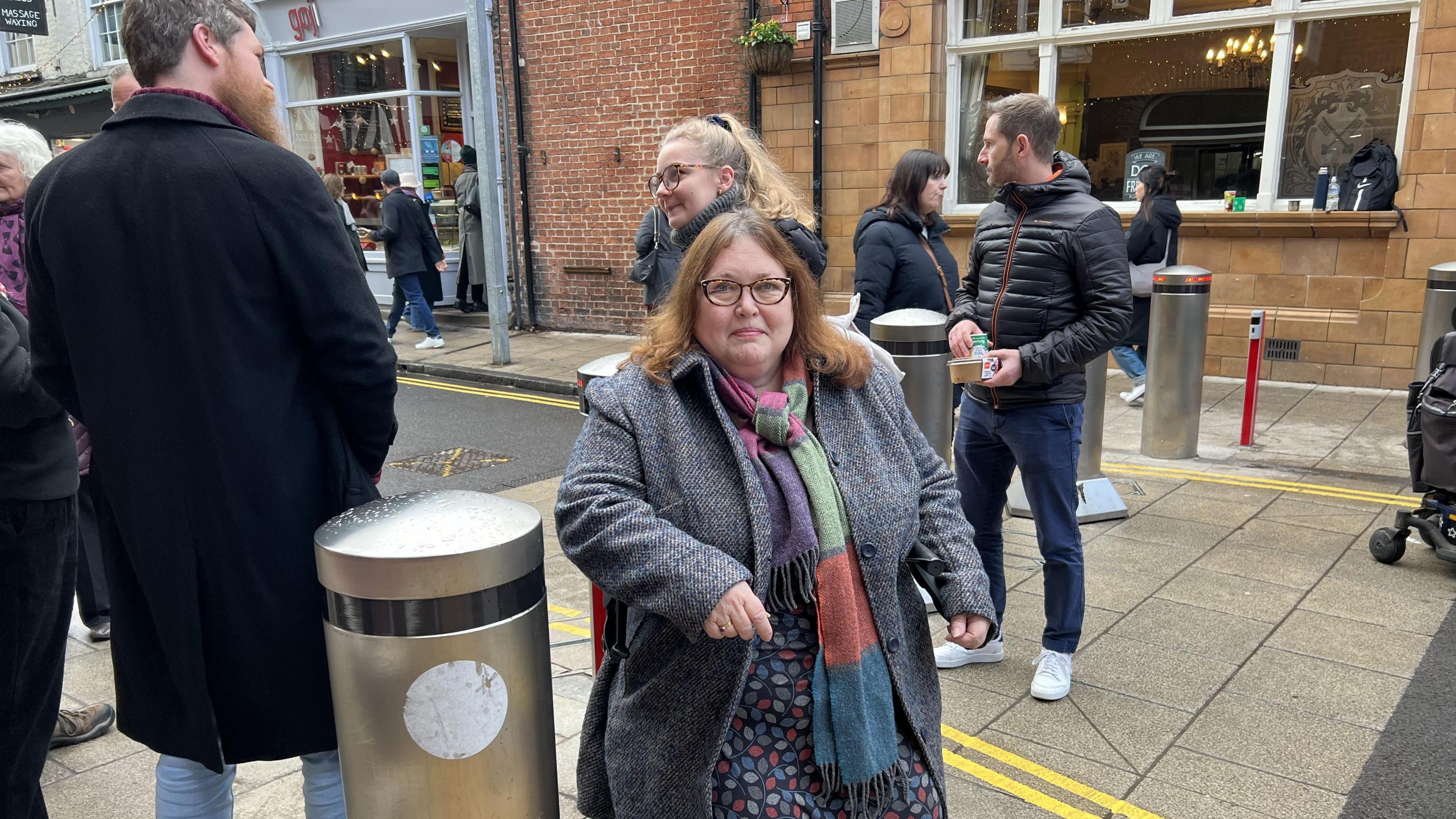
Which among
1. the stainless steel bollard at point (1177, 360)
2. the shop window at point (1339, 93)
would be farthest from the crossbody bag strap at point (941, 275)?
Answer: the shop window at point (1339, 93)

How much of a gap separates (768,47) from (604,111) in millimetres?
2419

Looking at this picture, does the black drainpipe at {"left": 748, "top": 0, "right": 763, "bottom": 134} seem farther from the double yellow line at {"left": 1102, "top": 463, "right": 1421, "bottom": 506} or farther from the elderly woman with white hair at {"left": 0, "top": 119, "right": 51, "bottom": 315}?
the elderly woman with white hair at {"left": 0, "top": 119, "right": 51, "bottom": 315}

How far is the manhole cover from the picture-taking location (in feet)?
23.7

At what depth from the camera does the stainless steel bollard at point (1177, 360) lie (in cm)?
680

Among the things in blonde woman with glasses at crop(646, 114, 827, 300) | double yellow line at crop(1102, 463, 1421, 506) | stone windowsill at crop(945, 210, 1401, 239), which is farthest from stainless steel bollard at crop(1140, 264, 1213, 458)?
blonde woman with glasses at crop(646, 114, 827, 300)

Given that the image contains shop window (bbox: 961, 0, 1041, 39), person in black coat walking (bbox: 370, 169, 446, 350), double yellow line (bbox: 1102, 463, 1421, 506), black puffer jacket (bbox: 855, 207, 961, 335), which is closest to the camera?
black puffer jacket (bbox: 855, 207, 961, 335)

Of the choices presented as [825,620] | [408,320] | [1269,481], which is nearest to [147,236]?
[825,620]

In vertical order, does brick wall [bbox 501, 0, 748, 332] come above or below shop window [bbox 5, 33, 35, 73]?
below

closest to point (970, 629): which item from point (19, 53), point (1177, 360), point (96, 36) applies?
point (1177, 360)

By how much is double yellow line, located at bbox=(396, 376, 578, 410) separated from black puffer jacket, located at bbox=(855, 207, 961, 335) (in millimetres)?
4860

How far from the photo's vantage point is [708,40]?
36.5 ft

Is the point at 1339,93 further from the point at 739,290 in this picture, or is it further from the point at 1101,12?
the point at 739,290

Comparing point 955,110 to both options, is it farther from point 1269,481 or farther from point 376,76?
point 376,76

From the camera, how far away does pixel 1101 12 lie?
382 inches
